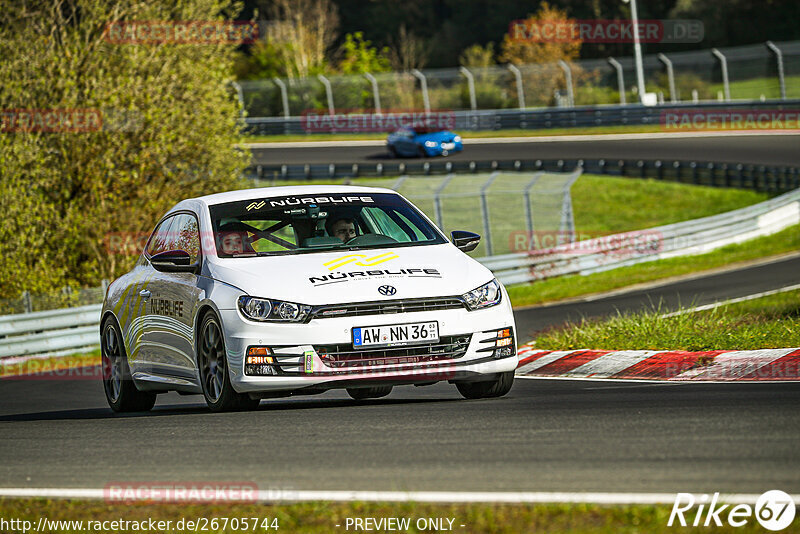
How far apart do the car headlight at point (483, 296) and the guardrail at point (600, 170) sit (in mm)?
28204

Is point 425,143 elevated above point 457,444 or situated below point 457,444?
below

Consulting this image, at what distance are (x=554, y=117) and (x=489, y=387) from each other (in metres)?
43.5

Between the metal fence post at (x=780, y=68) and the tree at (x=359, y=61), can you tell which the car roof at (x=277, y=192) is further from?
the tree at (x=359, y=61)

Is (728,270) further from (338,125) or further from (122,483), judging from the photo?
(338,125)

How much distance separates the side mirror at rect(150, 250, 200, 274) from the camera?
8.96m

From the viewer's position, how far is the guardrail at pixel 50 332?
18281 millimetres

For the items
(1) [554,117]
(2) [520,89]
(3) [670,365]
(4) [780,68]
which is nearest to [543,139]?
(1) [554,117]

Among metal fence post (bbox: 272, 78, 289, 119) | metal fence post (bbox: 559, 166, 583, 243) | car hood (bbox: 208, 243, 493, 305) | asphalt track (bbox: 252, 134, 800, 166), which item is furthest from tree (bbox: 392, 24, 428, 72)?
car hood (bbox: 208, 243, 493, 305)

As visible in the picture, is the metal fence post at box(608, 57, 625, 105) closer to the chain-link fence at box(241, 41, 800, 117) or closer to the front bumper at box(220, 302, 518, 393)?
the chain-link fence at box(241, 41, 800, 117)

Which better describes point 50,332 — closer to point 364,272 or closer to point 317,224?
point 317,224

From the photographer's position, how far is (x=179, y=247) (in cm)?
978

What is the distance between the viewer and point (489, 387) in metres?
8.88

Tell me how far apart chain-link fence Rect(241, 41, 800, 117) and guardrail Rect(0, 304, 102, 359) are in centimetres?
3295

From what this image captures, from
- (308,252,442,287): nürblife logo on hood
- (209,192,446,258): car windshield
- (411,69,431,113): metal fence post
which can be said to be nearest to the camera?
(308,252,442,287): nürblife logo on hood
